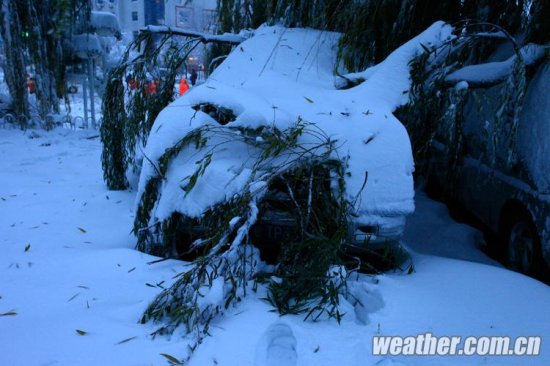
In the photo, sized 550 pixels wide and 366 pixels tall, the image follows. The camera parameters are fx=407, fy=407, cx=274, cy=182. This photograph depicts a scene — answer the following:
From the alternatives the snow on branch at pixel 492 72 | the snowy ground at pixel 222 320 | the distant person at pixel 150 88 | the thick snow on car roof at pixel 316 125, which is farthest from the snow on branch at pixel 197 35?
the snow on branch at pixel 492 72

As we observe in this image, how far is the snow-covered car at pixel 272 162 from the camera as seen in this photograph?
2.94 meters

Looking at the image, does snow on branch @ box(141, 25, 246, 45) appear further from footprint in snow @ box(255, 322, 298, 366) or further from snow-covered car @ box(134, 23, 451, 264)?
footprint in snow @ box(255, 322, 298, 366)

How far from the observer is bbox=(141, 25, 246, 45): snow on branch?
5.04 meters

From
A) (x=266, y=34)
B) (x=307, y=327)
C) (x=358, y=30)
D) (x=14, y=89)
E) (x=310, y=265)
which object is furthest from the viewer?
(x=14, y=89)

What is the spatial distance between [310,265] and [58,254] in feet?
7.17

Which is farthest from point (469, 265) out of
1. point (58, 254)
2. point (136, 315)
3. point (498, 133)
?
point (58, 254)

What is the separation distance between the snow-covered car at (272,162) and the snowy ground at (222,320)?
0.39 metres

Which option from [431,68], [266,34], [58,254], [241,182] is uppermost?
[266,34]

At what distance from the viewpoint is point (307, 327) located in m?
2.37

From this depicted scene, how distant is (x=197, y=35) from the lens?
5.24 meters

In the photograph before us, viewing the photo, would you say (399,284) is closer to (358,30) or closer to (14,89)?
(358,30)

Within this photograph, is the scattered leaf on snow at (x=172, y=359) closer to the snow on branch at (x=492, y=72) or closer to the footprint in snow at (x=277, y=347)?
the footprint in snow at (x=277, y=347)

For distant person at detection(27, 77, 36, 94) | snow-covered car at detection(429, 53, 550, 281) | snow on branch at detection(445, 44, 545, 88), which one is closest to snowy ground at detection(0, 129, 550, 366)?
snow-covered car at detection(429, 53, 550, 281)

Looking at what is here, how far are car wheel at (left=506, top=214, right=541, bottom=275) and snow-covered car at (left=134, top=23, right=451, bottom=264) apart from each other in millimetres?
1208
